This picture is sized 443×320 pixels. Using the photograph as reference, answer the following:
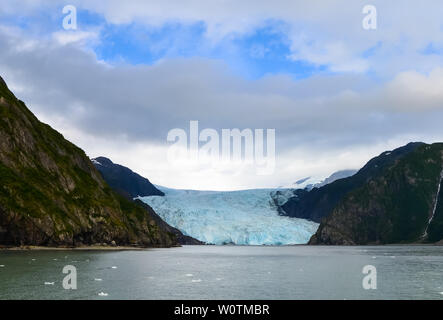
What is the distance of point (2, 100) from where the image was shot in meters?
165

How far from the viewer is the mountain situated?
5428 inches

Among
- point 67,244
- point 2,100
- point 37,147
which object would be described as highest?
point 2,100

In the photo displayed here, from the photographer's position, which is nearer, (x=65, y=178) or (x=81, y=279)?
(x=81, y=279)

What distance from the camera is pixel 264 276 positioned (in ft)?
219

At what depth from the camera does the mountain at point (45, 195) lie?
138 metres

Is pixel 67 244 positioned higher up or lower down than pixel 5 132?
lower down

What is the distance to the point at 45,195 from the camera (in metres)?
152
